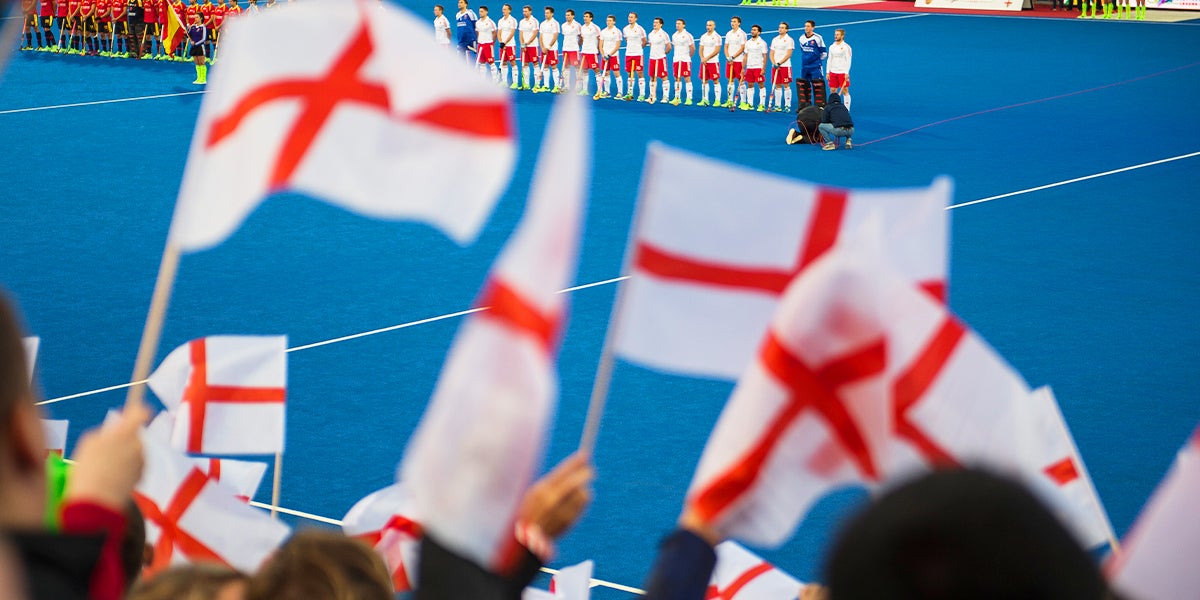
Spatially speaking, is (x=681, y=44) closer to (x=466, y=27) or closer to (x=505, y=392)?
(x=466, y=27)

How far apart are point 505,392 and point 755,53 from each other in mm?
22570

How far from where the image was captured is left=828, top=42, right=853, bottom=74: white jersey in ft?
74.6

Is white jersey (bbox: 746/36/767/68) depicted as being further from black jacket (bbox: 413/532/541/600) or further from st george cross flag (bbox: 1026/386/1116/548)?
black jacket (bbox: 413/532/541/600)

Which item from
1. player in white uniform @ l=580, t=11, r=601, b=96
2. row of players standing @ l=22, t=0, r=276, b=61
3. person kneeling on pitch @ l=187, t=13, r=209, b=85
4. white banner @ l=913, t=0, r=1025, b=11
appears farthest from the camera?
white banner @ l=913, t=0, r=1025, b=11

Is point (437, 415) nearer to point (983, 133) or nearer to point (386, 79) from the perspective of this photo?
point (386, 79)

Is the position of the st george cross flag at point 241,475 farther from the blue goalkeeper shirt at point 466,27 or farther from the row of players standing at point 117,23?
the row of players standing at point 117,23

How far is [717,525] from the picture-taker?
244 cm

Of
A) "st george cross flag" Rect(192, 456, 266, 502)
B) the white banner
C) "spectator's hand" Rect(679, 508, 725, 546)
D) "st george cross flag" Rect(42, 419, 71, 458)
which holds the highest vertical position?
"spectator's hand" Rect(679, 508, 725, 546)

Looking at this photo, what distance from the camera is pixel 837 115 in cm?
2036

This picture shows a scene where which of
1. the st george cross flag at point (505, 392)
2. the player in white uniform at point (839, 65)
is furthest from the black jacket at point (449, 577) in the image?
the player in white uniform at point (839, 65)

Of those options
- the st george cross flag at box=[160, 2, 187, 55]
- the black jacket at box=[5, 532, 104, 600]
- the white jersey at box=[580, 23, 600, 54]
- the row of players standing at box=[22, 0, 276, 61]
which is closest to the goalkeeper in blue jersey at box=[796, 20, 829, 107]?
the white jersey at box=[580, 23, 600, 54]

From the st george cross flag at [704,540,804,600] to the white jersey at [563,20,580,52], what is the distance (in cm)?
2195

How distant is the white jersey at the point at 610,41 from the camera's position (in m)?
25.9

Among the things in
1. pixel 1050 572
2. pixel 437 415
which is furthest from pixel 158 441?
pixel 1050 572
